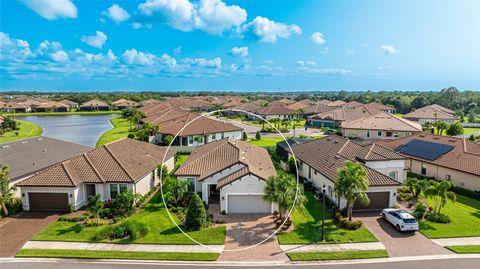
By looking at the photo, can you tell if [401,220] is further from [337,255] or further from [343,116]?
[343,116]

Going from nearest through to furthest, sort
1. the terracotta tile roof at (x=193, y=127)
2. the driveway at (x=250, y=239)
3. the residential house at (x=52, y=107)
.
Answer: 1. the driveway at (x=250, y=239)
2. the terracotta tile roof at (x=193, y=127)
3. the residential house at (x=52, y=107)

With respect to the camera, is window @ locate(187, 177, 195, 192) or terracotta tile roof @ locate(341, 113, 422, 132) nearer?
window @ locate(187, 177, 195, 192)

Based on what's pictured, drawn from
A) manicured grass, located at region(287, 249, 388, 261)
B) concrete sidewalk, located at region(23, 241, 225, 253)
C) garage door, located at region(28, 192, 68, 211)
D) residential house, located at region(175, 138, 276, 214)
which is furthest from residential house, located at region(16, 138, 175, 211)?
manicured grass, located at region(287, 249, 388, 261)

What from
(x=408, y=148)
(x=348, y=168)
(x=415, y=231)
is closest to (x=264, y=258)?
(x=348, y=168)

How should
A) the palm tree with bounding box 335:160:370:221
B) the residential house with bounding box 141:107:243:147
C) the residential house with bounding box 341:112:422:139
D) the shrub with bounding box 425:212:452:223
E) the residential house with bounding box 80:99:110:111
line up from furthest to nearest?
the residential house with bounding box 80:99:110:111
the residential house with bounding box 341:112:422:139
the residential house with bounding box 141:107:243:147
the shrub with bounding box 425:212:452:223
the palm tree with bounding box 335:160:370:221

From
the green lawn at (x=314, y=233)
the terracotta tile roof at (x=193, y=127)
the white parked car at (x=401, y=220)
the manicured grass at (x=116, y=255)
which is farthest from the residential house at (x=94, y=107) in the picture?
the white parked car at (x=401, y=220)

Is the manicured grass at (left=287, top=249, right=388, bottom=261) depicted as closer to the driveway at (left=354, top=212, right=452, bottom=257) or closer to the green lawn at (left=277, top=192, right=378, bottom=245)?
the driveway at (left=354, top=212, right=452, bottom=257)

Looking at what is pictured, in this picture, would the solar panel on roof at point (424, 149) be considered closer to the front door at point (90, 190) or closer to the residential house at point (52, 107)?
the front door at point (90, 190)

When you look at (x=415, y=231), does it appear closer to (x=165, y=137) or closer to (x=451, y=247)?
(x=451, y=247)
